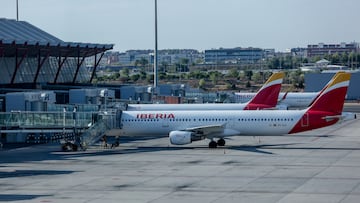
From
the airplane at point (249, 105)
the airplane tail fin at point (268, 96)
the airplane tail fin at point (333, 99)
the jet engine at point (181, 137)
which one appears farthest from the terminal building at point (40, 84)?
the airplane tail fin at point (333, 99)

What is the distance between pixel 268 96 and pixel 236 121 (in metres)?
14.0

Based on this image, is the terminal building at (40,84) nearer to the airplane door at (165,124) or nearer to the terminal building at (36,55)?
the terminal building at (36,55)

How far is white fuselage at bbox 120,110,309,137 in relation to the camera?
212 ft

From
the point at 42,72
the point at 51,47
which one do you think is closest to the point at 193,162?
→ the point at 51,47

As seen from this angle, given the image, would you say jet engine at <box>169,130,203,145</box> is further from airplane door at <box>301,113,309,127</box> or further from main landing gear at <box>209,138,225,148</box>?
airplane door at <box>301,113,309,127</box>

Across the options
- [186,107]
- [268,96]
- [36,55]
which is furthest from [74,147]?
[36,55]

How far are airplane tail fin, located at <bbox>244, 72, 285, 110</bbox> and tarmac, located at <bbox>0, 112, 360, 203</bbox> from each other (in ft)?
23.7

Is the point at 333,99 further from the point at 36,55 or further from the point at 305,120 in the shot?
the point at 36,55

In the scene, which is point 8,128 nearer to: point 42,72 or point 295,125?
point 295,125

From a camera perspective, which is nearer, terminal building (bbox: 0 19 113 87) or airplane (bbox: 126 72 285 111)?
airplane (bbox: 126 72 285 111)

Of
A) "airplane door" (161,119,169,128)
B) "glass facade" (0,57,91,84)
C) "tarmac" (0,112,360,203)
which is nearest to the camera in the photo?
"tarmac" (0,112,360,203)

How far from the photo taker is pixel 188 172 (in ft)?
164

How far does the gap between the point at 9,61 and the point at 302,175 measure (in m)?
57.4

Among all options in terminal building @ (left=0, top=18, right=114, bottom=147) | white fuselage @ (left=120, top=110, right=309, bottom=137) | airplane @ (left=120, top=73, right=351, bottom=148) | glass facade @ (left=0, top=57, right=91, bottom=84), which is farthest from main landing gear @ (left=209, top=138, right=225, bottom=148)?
glass facade @ (left=0, top=57, right=91, bottom=84)
